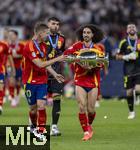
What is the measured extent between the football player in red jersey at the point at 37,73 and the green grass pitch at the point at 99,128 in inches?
24.5

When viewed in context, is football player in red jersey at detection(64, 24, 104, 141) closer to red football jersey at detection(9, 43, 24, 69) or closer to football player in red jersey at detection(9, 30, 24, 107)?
football player in red jersey at detection(9, 30, 24, 107)

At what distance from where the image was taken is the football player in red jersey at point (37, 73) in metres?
15.5

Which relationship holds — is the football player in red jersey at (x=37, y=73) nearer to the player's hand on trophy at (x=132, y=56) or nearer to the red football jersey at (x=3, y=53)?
the player's hand on trophy at (x=132, y=56)

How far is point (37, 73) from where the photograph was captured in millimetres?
15711

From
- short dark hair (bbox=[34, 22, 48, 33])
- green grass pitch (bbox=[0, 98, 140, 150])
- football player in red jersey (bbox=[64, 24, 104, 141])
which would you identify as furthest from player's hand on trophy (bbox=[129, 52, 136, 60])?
short dark hair (bbox=[34, 22, 48, 33])

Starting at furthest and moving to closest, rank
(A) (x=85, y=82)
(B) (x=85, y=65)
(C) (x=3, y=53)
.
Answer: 1. (C) (x=3, y=53)
2. (A) (x=85, y=82)
3. (B) (x=85, y=65)

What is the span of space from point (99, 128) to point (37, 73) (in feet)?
10.1

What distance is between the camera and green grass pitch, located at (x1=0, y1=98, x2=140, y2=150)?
1450 centimetres

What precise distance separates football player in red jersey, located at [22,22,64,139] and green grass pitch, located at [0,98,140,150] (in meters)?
0.62

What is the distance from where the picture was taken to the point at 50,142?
15.0 metres

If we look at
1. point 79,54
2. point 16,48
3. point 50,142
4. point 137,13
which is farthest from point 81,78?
point 137,13

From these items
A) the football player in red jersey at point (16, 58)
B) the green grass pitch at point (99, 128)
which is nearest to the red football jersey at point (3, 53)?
the green grass pitch at point (99, 128)

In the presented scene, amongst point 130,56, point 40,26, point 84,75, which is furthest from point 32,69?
point 130,56

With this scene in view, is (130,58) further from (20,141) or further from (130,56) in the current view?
(20,141)
